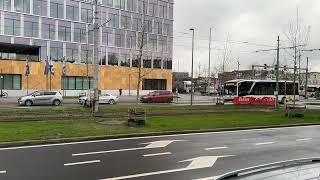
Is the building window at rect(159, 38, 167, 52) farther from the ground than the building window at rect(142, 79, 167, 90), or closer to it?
farther from the ground

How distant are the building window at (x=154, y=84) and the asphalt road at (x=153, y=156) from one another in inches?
2701

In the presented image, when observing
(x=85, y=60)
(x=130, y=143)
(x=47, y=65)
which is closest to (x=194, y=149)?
(x=130, y=143)

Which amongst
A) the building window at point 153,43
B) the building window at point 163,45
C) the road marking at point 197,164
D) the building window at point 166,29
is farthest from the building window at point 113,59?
the road marking at point 197,164

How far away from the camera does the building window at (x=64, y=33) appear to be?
244ft

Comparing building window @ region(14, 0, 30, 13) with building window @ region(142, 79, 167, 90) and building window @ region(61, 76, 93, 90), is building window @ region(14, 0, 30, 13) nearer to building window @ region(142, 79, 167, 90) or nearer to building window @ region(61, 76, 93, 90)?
building window @ region(61, 76, 93, 90)

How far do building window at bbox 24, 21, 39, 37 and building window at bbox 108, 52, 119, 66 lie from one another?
48.4 feet

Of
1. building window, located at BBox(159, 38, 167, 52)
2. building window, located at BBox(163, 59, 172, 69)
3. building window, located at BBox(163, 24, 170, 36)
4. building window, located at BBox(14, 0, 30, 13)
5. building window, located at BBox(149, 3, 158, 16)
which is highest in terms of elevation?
building window, located at BBox(149, 3, 158, 16)

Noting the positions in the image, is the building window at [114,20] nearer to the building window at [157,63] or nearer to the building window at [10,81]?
the building window at [157,63]

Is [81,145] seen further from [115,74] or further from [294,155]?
[115,74]

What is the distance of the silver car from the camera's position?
41287 mm

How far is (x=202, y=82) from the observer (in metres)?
135

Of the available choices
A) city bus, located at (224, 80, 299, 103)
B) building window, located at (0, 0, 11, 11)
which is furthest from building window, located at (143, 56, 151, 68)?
city bus, located at (224, 80, 299, 103)

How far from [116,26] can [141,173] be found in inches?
2874

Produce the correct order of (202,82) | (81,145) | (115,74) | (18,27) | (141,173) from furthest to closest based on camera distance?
(202,82), (115,74), (18,27), (81,145), (141,173)
